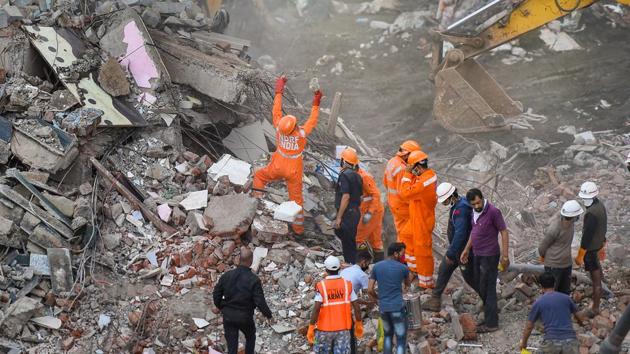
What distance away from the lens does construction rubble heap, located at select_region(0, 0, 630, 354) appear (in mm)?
7715

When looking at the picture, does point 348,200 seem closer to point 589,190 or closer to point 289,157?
point 289,157

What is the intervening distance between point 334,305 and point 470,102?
675cm

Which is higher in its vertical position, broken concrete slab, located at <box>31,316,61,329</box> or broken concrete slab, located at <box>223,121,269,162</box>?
broken concrete slab, located at <box>31,316,61,329</box>

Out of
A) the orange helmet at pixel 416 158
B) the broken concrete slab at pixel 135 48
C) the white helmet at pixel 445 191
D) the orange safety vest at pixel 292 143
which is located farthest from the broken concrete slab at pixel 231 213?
the white helmet at pixel 445 191

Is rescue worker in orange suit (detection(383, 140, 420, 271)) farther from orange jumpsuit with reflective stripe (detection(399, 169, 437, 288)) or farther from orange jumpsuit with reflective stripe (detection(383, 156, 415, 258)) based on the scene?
orange jumpsuit with reflective stripe (detection(399, 169, 437, 288))

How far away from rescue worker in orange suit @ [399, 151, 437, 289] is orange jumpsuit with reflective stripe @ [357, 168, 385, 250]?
2.53 feet

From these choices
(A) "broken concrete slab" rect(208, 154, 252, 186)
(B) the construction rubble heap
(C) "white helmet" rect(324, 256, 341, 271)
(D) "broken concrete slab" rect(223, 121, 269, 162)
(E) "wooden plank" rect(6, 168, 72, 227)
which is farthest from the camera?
(D) "broken concrete slab" rect(223, 121, 269, 162)

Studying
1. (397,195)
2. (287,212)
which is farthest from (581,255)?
(287,212)

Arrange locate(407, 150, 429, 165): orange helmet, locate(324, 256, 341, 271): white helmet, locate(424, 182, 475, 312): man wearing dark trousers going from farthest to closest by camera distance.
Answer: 1. locate(407, 150, 429, 165): orange helmet
2. locate(424, 182, 475, 312): man wearing dark trousers
3. locate(324, 256, 341, 271): white helmet

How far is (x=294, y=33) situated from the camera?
18703 millimetres

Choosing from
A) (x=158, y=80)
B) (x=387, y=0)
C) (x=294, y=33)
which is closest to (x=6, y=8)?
(x=158, y=80)

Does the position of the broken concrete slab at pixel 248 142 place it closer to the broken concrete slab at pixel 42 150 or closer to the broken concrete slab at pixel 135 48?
the broken concrete slab at pixel 135 48

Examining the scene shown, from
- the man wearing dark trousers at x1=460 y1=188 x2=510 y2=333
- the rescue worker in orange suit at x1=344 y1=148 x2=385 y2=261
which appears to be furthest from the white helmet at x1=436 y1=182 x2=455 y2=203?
the rescue worker in orange suit at x1=344 y1=148 x2=385 y2=261

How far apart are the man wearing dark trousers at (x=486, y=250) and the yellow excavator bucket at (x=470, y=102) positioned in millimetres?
5151
